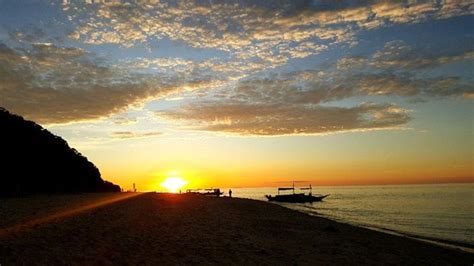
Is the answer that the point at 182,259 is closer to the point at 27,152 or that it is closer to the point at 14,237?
the point at 14,237

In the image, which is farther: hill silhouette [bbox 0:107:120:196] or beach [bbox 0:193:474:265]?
hill silhouette [bbox 0:107:120:196]

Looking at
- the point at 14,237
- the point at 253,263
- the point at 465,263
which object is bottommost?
the point at 465,263

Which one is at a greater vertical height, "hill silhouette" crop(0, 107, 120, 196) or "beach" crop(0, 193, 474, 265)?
"hill silhouette" crop(0, 107, 120, 196)

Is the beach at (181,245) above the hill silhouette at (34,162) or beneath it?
beneath

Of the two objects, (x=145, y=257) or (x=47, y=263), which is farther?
(x=145, y=257)

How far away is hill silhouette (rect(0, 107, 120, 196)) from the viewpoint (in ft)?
154

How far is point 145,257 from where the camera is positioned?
515 inches

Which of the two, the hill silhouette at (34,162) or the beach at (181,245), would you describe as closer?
the beach at (181,245)

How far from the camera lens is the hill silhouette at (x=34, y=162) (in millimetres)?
47000

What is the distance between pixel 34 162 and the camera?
173 ft

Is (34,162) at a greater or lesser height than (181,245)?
greater

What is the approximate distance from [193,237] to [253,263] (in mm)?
4867

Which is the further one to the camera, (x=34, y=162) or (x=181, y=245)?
(x=34, y=162)

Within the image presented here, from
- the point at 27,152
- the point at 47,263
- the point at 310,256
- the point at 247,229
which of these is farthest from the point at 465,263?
the point at 27,152
